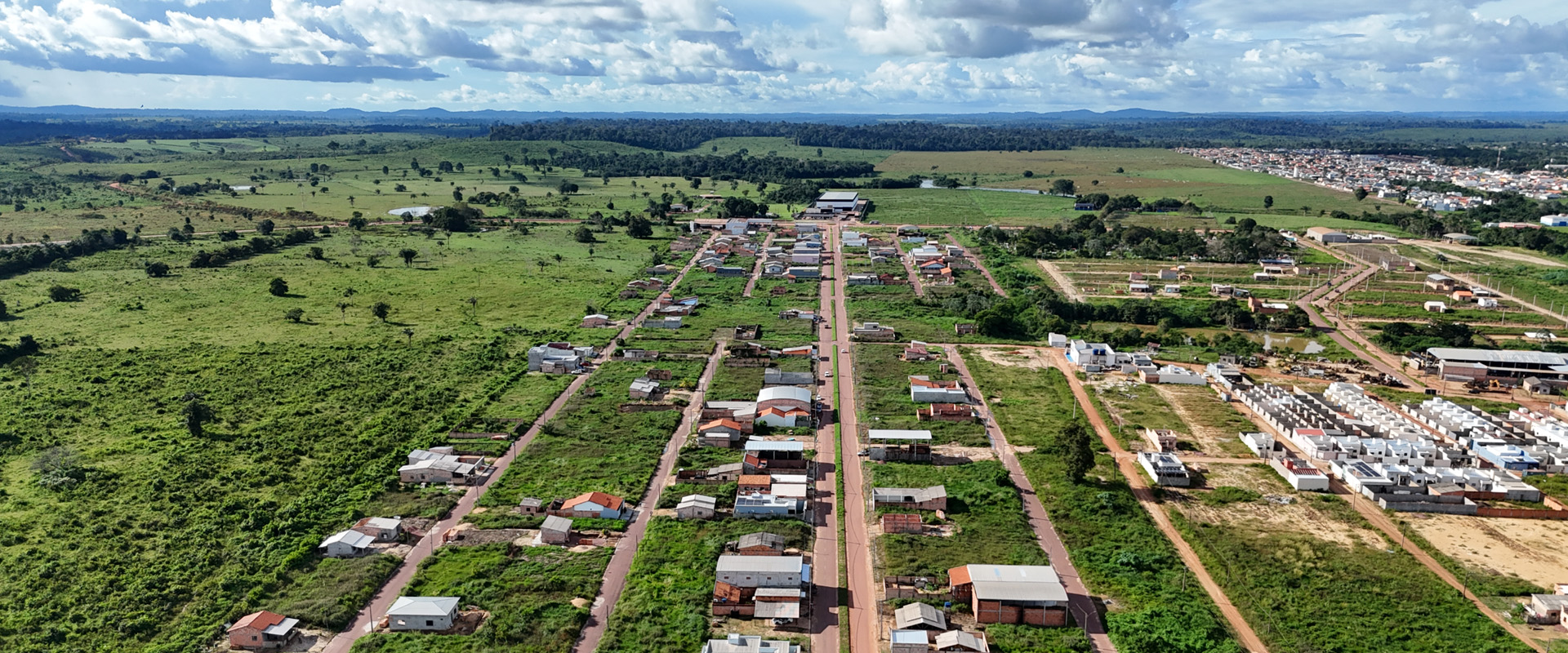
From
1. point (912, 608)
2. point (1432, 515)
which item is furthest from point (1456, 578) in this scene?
point (912, 608)

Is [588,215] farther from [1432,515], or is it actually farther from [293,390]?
[1432,515]

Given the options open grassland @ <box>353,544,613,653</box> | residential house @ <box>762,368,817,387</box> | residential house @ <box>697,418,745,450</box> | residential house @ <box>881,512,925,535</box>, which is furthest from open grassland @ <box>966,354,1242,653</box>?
open grassland @ <box>353,544,613,653</box>

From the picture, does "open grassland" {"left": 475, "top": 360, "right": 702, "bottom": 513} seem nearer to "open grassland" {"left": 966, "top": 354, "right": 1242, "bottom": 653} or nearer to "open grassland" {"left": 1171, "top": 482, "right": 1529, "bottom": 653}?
"open grassland" {"left": 966, "top": 354, "right": 1242, "bottom": 653}

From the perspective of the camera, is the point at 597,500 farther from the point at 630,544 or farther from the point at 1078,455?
the point at 1078,455

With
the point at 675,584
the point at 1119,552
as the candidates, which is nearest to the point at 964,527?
the point at 1119,552

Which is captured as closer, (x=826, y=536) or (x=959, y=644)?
(x=959, y=644)

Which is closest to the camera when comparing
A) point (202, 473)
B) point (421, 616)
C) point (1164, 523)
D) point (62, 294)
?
point (421, 616)

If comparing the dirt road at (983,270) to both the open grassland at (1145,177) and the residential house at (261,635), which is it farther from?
the residential house at (261,635)
